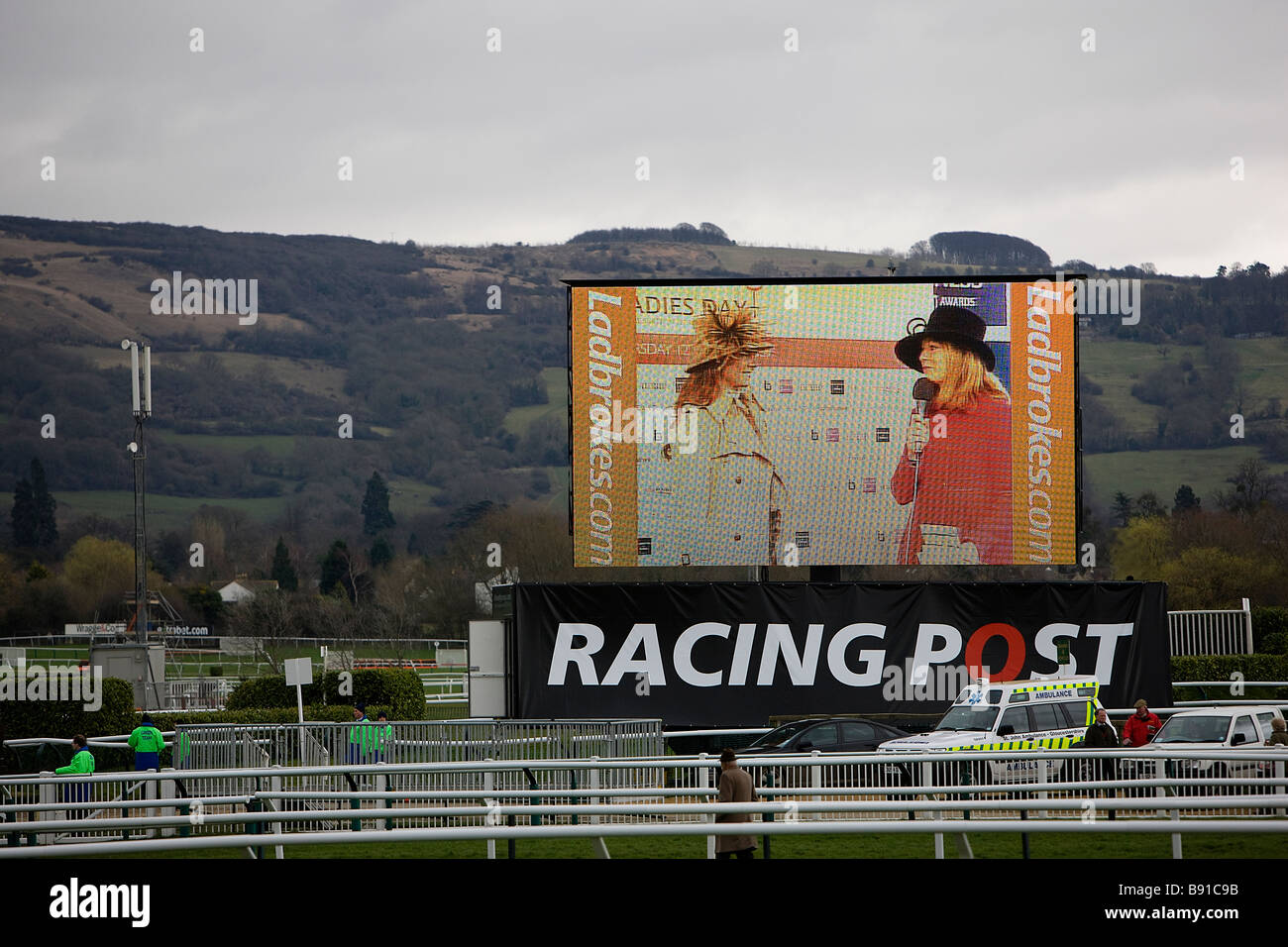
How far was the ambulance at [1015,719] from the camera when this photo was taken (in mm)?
21756

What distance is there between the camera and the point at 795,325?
25766 millimetres

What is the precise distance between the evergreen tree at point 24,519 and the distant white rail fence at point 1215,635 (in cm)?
15359

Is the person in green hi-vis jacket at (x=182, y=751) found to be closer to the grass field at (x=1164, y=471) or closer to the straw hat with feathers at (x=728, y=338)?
the straw hat with feathers at (x=728, y=338)

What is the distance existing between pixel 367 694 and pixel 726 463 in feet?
38.7

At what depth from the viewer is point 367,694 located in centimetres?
3272

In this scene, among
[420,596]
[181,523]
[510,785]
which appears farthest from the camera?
[181,523]

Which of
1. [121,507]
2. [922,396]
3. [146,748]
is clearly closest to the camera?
[146,748]

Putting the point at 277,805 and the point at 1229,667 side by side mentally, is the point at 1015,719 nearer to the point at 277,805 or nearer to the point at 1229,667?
the point at 277,805

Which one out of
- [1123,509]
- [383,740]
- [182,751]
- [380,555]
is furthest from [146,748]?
[380,555]

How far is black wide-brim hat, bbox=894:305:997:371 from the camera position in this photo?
25531 mm

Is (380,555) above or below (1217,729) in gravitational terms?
below
